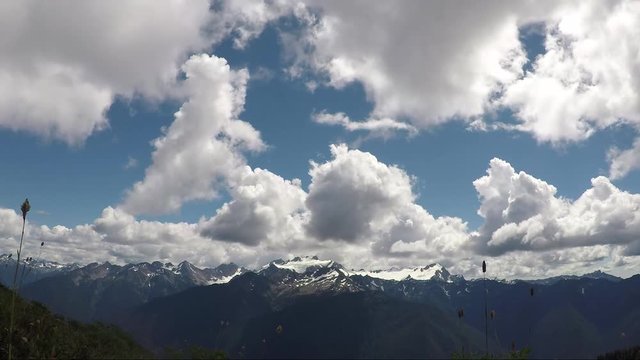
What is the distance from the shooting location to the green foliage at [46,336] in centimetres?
3120

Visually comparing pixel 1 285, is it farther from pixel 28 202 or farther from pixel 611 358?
pixel 611 358

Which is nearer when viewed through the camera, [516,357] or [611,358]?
[516,357]

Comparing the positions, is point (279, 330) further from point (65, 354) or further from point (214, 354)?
point (65, 354)

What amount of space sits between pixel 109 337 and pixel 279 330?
90.1m

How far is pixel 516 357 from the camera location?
706 inches

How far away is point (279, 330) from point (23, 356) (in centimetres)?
2600

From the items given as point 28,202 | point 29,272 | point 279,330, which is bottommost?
point 279,330

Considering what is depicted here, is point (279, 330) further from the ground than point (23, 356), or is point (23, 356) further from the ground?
point (279, 330)

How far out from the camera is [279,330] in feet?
76.3

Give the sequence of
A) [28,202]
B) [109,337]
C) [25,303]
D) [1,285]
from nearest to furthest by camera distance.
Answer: [28,202]
[25,303]
[1,285]
[109,337]

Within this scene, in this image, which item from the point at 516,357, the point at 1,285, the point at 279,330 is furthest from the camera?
the point at 1,285

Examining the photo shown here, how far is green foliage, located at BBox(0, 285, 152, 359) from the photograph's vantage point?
3120cm


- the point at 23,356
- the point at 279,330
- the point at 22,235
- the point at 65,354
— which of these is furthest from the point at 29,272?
the point at 65,354

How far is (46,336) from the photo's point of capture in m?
44.0
